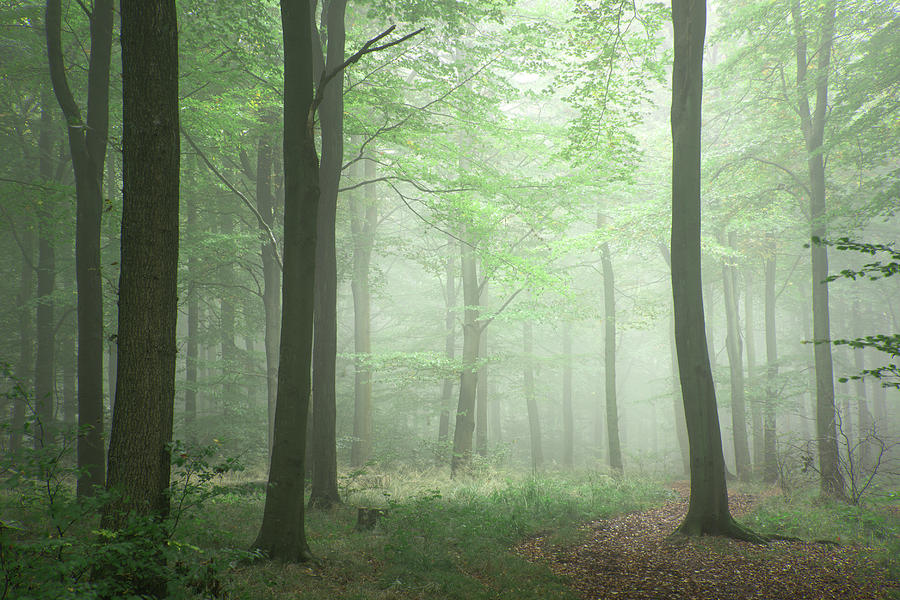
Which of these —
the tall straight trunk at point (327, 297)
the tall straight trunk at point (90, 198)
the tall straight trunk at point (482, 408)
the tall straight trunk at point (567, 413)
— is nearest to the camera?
the tall straight trunk at point (90, 198)

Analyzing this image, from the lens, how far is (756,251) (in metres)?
19.7

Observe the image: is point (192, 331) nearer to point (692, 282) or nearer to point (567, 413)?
point (692, 282)

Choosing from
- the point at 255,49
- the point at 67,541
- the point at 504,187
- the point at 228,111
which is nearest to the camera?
the point at 67,541

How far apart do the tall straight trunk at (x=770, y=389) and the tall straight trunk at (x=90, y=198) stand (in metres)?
18.2

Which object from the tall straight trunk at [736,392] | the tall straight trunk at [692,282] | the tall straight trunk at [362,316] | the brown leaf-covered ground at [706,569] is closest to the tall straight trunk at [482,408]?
the tall straight trunk at [362,316]

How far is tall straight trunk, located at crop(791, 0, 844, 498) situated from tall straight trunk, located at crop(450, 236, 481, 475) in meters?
8.81

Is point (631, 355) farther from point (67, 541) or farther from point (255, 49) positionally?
point (67, 541)

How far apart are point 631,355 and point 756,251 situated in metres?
20.9

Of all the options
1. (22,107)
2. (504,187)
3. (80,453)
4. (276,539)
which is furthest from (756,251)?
(22,107)

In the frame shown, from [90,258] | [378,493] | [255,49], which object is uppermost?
[255,49]

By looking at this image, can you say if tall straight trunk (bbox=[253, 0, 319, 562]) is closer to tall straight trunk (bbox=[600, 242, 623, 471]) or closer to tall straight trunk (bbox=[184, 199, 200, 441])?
tall straight trunk (bbox=[184, 199, 200, 441])

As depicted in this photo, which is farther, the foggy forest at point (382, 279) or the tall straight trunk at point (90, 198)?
the tall straight trunk at point (90, 198)

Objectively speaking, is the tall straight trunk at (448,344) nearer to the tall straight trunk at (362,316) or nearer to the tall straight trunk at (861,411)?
the tall straight trunk at (362,316)

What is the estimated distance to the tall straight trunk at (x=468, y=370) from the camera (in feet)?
52.5
